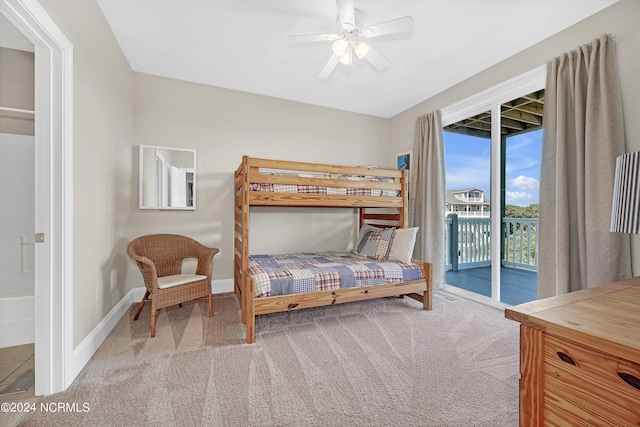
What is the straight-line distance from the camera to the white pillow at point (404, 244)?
2.94 metres

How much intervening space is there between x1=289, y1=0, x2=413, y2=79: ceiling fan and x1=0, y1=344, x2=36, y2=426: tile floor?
2867mm

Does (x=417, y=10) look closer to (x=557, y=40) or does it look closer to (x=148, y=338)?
(x=557, y=40)

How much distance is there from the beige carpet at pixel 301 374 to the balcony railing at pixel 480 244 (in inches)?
46.8

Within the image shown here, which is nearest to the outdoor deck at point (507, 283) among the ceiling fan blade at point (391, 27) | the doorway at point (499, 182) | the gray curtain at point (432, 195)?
the doorway at point (499, 182)

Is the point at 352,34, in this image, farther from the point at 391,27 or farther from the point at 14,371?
the point at 14,371

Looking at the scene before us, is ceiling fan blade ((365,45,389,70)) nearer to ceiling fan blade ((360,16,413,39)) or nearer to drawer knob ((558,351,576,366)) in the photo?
ceiling fan blade ((360,16,413,39))

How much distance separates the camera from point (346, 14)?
190 centimetres

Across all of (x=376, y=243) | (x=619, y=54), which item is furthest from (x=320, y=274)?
(x=619, y=54)

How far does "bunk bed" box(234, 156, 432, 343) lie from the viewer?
7.44ft

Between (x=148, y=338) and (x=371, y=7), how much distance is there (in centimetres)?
323

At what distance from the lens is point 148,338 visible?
7.16 ft

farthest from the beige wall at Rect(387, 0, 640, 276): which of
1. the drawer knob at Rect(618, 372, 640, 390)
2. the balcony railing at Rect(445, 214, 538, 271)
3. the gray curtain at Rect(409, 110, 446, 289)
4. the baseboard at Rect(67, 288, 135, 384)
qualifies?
the baseboard at Rect(67, 288, 135, 384)

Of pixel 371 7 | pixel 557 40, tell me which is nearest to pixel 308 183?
pixel 371 7

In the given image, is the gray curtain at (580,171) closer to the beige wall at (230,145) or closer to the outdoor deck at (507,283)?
the outdoor deck at (507,283)
